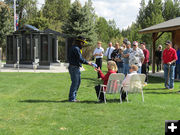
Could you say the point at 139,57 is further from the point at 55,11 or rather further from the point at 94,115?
the point at 55,11

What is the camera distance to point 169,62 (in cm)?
1062

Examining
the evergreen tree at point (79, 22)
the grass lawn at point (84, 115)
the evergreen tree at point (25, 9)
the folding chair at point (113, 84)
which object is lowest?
the grass lawn at point (84, 115)

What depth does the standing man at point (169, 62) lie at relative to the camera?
35.1 ft

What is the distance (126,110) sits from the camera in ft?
22.3

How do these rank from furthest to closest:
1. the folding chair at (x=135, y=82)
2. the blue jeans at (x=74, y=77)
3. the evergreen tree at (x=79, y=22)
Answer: the evergreen tree at (x=79, y=22)
the blue jeans at (x=74, y=77)
the folding chair at (x=135, y=82)

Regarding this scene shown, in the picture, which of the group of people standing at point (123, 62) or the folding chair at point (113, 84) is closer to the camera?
the folding chair at point (113, 84)

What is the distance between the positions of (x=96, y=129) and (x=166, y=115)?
1.99 m

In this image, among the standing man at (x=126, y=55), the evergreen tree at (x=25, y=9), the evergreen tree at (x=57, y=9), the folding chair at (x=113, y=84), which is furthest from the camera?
the evergreen tree at (x=57, y=9)

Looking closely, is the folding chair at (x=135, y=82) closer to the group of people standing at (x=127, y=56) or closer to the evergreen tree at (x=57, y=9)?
the group of people standing at (x=127, y=56)

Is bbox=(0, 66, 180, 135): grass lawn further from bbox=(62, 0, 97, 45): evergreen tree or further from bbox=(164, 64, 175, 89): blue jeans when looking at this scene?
bbox=(62, 0, 97, 45): evergreen tree

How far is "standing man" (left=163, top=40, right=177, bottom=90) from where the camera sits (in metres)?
10.7

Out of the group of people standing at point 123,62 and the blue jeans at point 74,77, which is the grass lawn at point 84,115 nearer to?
the blue jeans at point 74,77

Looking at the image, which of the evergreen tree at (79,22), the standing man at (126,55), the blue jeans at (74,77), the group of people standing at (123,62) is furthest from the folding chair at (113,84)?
the evergreen tree at (79,22)

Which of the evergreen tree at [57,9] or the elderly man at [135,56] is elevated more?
the evergreen tree at [57,9]
